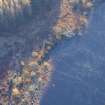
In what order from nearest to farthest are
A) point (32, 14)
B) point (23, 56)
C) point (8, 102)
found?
point (8, 102) < point (23, 56) < point (32, 14)

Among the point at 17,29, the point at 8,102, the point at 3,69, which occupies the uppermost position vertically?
the point at 17,29

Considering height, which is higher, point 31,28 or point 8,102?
point 31,28

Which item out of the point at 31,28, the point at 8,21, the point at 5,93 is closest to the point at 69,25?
the point at 31,28

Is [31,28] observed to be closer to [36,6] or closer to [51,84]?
[36,6]

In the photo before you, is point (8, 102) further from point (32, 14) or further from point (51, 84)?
point (32, 14)

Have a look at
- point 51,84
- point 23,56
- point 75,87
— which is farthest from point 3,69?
point 75,87

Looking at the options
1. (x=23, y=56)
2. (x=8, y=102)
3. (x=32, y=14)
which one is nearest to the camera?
(x=8, y=102)

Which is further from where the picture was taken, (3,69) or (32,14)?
(32,14)
